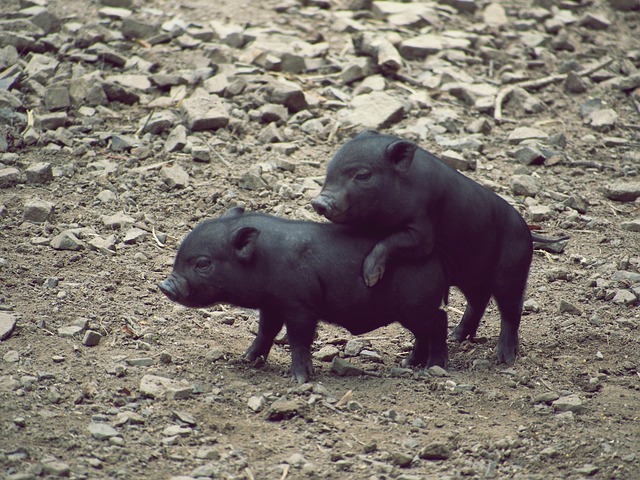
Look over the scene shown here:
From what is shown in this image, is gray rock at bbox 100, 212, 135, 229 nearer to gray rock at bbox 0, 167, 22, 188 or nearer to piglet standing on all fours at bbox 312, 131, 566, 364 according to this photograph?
gray rock at bbox 0, 167, 22, 188

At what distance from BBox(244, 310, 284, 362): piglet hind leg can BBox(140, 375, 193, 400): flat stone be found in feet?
2.45

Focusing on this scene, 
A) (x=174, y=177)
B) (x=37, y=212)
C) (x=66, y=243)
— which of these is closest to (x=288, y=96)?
(x=174, y=177)

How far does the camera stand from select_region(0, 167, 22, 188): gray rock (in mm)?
8984

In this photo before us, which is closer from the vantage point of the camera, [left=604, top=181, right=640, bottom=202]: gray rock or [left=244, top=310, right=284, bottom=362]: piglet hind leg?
[left=244, top=310, right=284, bottom=362]: piglet hind leg

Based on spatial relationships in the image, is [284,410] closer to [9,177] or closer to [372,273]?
[372,273]

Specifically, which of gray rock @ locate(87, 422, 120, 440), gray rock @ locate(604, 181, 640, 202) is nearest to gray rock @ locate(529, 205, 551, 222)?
gray rock @ locate(604, 181, 640, 202)

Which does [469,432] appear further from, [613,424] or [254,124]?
[254,124]

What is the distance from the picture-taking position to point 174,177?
9367 mm

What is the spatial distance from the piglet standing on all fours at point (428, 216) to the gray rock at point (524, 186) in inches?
106

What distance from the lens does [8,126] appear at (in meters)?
9.81

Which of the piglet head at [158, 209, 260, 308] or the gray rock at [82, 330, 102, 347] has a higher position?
the piglet head at [158, 209, 260, 308]

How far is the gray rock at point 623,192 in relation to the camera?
9.79 m

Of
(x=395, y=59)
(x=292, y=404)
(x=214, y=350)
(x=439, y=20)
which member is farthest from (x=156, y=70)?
(x=292, y=404)

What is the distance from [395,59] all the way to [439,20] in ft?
6.74
